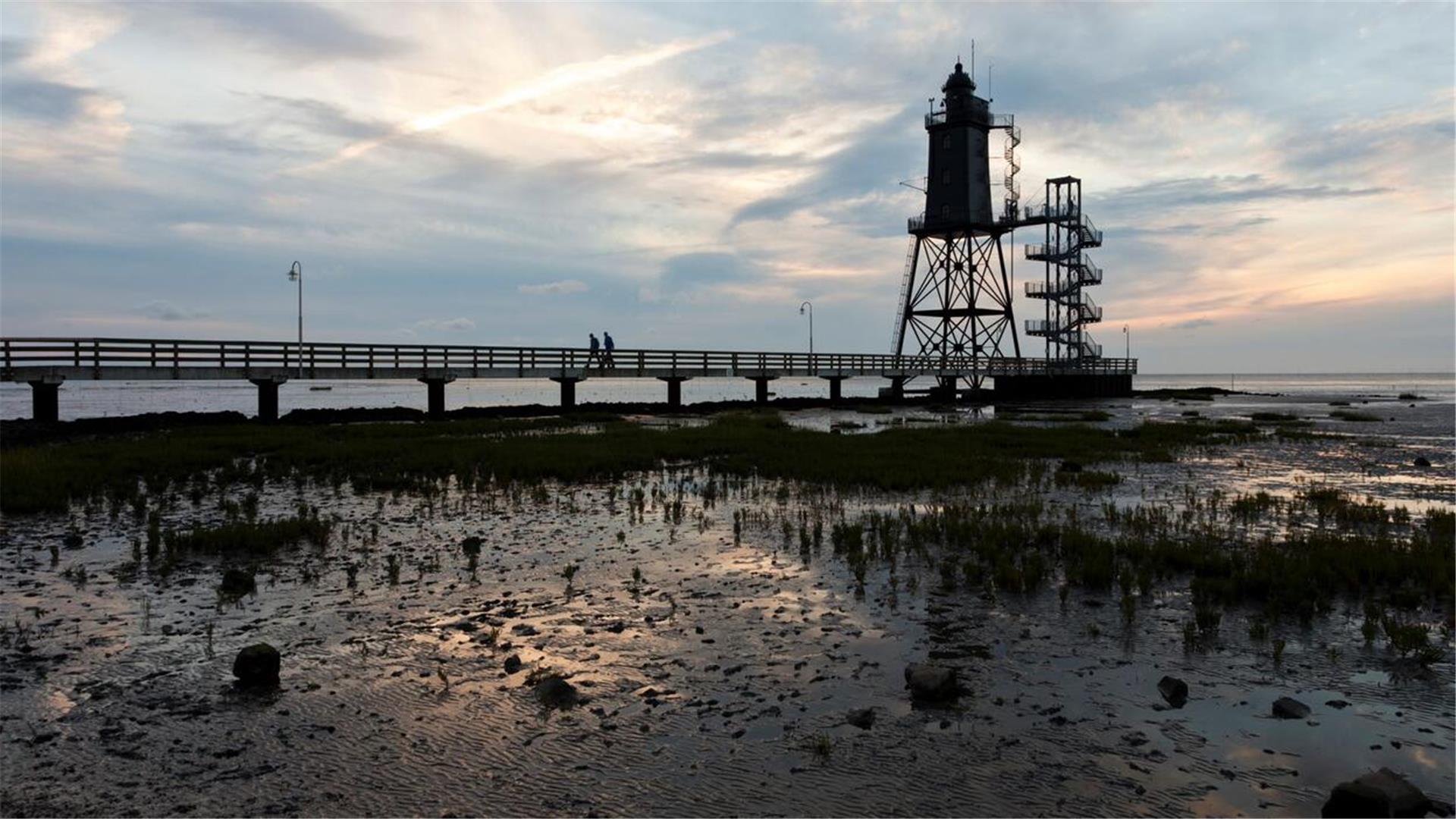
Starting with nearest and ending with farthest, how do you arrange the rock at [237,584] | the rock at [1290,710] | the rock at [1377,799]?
1. the rock at [1377,799]
2. the rock at [1290,710]
3. the rock at [237,584]

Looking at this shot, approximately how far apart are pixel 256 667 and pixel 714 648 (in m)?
3.68

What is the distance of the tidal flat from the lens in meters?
5.08

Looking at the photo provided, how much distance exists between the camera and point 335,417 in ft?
113

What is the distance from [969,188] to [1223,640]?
60.5 meters

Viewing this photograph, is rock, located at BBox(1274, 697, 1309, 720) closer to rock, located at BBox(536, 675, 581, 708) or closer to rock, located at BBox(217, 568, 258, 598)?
rock, located at BBox(536, 675, 581, 708)

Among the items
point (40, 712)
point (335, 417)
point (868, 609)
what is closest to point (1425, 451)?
point (868, 609)

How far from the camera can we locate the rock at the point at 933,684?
245 inches

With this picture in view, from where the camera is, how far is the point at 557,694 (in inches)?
248

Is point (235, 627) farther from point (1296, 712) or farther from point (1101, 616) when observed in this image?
point (1296, 712)

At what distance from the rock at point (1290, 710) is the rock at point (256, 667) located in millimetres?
7492

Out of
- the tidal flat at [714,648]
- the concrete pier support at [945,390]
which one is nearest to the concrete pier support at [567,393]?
the tidal flat at [714,648]

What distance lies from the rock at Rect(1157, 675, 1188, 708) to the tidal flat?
0.08 m

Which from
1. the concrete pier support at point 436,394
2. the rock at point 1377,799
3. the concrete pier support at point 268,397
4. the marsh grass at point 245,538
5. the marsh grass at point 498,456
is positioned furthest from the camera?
the concrete pier support at point 436,394

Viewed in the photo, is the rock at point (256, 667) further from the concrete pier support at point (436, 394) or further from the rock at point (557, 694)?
the concrete pier support at point (436, 394)
